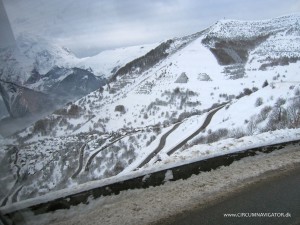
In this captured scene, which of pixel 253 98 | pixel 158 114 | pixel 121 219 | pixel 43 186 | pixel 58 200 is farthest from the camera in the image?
pixel 158 114

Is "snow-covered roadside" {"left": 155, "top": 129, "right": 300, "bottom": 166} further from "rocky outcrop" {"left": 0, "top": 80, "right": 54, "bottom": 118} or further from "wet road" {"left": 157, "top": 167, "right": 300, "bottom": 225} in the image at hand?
"rocky outcrop" {"left": 0, "top": 80, "right": 54, "bottom": 118}

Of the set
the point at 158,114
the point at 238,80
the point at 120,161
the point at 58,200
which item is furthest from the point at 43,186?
the point at 238,80

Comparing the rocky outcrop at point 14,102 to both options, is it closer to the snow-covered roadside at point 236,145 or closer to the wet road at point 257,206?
the snow-covered roadside at point 236,145

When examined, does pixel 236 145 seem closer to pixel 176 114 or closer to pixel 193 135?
pixel 193 135

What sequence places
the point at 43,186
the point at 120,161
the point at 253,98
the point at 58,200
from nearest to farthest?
the point at 58,200
the point at 43,186
the point at 120,161
the point at 253,98

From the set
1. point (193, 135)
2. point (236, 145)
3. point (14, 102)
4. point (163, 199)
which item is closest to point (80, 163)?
point (193, 135)

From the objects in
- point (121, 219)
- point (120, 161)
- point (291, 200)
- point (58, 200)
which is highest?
point (58, 200)

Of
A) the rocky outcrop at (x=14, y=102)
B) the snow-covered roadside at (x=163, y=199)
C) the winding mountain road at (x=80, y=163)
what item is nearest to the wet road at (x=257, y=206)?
the snow-covered roadside at (x=163, y=199)

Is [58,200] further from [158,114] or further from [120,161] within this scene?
[158,114]
